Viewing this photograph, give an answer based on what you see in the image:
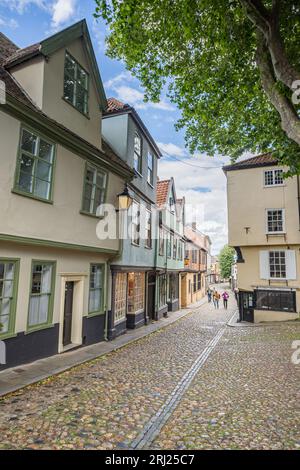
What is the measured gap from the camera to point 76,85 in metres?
10.5

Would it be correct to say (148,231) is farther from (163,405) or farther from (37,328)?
(163,405)

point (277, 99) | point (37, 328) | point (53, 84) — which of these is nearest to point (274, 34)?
point (277, 99)

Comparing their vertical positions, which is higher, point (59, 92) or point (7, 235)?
point (59, 92)

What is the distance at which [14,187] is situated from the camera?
7516 millimetres

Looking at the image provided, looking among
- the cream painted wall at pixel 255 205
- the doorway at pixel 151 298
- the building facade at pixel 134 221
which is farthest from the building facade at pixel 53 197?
the cream painted wall at pixel 255 205

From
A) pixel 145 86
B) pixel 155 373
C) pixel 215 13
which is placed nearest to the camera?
pixel 155 373

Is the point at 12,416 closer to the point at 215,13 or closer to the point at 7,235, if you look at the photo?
the point at 7,235

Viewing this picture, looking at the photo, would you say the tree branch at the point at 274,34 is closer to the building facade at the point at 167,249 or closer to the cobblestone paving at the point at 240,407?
the cobblestone paving at the point at 240,407

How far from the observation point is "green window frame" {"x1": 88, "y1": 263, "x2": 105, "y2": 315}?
11664 millimetres

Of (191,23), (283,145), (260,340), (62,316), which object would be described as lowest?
(260,340)

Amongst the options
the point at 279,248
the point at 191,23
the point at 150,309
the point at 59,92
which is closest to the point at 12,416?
the point at 59,92

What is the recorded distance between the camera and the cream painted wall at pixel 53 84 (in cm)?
885

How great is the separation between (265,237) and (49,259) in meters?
15.4

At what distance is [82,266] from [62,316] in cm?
198
